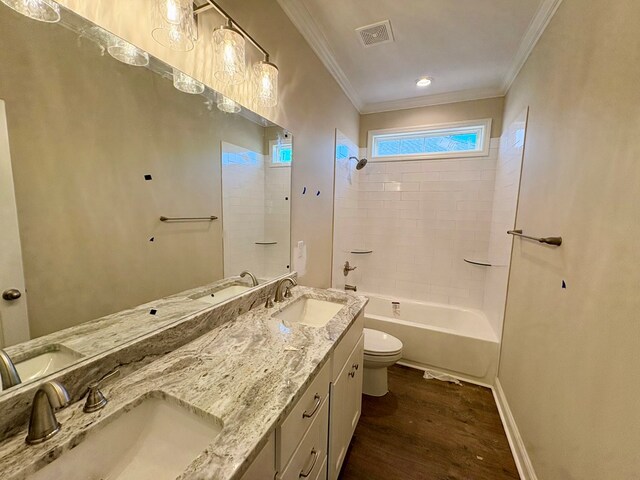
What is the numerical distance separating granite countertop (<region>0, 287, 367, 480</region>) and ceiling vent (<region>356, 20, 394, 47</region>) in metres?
1.92

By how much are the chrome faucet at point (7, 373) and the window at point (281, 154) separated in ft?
4.41

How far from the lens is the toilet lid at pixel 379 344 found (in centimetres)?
196

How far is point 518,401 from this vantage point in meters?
1.65

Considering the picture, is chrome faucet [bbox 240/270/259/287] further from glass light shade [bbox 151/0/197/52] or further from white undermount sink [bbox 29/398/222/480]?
glass light shade [bbox 151/0/197/52]

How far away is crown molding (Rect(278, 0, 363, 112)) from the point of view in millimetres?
1604

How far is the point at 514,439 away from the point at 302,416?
5.23 ft

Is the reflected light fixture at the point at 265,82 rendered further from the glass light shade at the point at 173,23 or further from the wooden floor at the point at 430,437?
the wooden floor at the point at 430,437

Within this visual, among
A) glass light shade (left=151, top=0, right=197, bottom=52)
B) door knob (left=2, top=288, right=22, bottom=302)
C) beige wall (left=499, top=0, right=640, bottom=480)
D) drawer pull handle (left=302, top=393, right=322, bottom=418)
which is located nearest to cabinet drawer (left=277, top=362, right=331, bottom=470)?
drawer pull handle (left=302, top=393, right=322, bottom=418)

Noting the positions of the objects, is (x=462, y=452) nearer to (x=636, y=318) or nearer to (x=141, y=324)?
(x=636, y=318)

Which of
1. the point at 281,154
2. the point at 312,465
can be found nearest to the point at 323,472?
the point at 312,465

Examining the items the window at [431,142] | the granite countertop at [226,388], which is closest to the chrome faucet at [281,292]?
the granite countertop at [226,388]

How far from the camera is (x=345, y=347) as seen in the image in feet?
4.36

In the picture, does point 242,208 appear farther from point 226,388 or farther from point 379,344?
point 379,344

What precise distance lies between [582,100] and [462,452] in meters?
1.95
